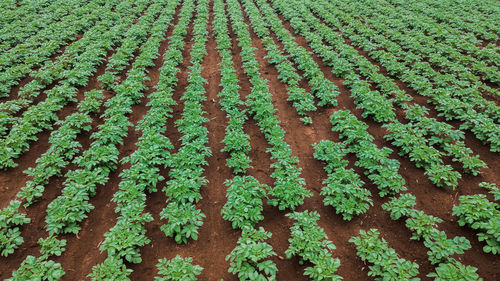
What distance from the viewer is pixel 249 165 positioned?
691 cm

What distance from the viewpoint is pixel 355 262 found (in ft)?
16.2

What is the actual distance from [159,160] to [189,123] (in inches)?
77.4

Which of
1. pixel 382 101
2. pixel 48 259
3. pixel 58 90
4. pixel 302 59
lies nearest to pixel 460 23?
pixel 302 59

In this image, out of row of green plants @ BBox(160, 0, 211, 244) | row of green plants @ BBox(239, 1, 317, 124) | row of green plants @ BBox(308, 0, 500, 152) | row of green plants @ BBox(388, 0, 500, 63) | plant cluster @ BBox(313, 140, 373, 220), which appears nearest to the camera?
row of green plants @ BBox(160, 0, 211, 244)

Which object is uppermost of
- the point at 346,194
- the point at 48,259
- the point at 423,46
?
the point at 423,46

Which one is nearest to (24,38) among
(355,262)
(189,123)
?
(189,123)

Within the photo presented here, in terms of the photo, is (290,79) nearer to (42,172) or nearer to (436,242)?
(436,242)

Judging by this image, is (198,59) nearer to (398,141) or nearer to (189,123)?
(189,123)

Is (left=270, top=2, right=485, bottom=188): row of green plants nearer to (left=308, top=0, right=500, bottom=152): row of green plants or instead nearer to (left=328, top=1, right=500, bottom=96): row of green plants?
(left=308, top=0, right=500, bottom=152): row of green plants

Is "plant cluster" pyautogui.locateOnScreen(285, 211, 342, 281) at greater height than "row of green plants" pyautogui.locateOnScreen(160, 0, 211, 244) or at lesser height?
lesser

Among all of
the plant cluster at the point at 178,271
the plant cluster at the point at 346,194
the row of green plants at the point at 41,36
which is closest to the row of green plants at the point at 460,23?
the plant cluster at the point at 346,194

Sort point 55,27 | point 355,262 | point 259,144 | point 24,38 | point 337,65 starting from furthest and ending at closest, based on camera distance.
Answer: point 55,27
point 24,38
point 337,65
point 259,144
point 355,262

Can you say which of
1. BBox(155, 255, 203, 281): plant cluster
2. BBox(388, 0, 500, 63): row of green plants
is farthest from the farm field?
BBox(388, 0, 500, 63): row of green plants

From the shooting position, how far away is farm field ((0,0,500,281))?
4770 millimetres
